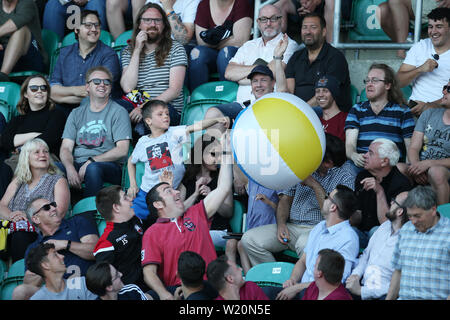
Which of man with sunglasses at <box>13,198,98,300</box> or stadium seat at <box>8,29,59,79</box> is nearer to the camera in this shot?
man with sunglasses at <box>13,198,98,300</box>

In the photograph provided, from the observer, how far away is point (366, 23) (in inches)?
299

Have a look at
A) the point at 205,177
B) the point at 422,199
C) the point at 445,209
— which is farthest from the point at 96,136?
the point at 422,199

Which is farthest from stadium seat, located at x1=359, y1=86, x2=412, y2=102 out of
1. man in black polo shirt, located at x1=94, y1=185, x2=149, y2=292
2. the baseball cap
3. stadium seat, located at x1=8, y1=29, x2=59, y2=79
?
stadium seat, located at x1=8, y1=29, x2=59, y2=79

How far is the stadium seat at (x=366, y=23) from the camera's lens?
24.7 feet

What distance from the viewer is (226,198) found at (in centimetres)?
639

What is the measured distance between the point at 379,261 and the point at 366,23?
324cm

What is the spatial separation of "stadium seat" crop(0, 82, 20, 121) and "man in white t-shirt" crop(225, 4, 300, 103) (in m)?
2.26

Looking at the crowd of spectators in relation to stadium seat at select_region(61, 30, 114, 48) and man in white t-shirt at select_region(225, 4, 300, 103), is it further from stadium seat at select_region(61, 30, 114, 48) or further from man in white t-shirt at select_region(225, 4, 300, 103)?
stadium seat at select_region(61, 30, 114, 48)

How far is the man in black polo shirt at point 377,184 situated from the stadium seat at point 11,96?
3895 mm

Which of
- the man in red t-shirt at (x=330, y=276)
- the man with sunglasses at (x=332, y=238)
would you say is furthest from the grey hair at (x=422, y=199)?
the man with sunglasses at (x=332, y=238)

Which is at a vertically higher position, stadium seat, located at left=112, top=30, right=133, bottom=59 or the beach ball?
stadium seat, located at left=112, top=30, right=133, bottom=59

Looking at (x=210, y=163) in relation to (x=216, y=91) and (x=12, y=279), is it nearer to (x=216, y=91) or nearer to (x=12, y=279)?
(x=216, y=91)

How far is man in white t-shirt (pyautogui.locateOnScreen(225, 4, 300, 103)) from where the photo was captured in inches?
292
